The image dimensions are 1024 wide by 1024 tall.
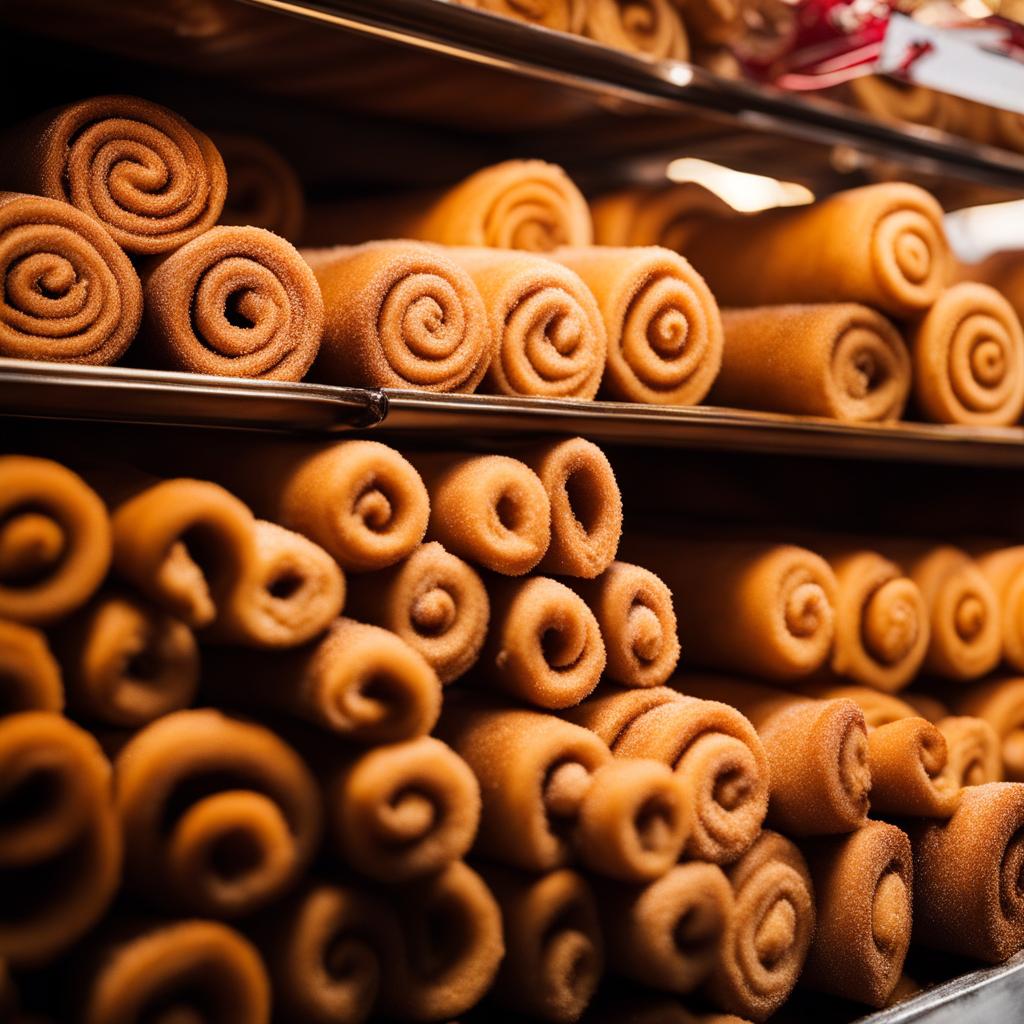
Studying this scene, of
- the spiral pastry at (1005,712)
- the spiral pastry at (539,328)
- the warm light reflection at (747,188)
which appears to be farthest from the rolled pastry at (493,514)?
the warm light reflection at (747,188)

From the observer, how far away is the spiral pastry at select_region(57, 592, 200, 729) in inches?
39.5

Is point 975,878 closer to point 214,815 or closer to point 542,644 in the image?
point 542,644

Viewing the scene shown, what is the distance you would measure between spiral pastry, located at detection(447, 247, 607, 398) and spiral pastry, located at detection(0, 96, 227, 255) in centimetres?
30

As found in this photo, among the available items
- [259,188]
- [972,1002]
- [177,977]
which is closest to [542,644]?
[177,977]

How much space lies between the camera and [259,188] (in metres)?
1.54

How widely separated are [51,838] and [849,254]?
3.74ft

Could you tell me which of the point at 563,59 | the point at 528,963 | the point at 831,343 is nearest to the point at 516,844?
the point at 528,963

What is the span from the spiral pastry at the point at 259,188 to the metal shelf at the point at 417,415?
0.37 m

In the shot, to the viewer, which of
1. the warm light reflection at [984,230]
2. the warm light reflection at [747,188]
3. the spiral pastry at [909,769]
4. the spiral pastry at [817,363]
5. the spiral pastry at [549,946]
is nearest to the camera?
the spiral pastry at [549,946]

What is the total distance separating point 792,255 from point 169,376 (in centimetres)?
91

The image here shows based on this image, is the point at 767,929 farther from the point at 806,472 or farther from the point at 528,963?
the point at 806,472

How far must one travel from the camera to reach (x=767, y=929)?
1.25 meters

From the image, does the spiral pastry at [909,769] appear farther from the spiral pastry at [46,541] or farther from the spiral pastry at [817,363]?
the spiral pastry at [46,541]

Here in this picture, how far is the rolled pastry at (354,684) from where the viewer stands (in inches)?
41.1
